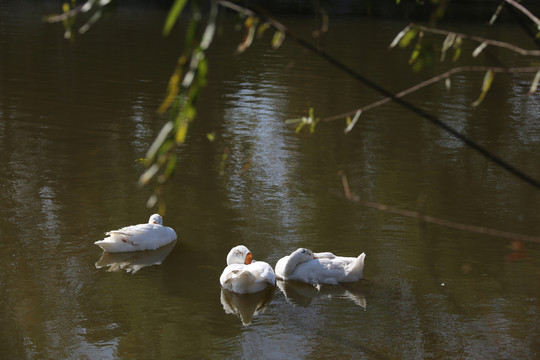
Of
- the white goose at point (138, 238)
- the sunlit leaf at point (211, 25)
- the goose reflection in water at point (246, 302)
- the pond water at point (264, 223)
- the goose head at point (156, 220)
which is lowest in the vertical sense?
the goose reflection in water at point (246, 302)

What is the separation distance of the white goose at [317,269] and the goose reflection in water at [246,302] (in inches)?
11.1

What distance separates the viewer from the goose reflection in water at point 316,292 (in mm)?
6773

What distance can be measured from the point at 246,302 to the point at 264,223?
6.10ft

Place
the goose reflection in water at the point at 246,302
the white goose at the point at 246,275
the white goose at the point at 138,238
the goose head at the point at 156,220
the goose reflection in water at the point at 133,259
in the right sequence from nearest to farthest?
the goose reflection in water at the point at 246,302
the white goose at the point at 246,275
the goose reflection in water at the point at 133,259
the white goose at the point at 138,238
the goose head at the point at 156,220

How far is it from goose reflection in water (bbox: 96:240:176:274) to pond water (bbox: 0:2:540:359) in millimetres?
25

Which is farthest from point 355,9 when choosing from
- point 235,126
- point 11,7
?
point 235,126

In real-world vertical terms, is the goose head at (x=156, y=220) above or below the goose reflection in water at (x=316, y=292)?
above

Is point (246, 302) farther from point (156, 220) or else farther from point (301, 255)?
point (156, 220)

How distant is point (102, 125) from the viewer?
1313 cm

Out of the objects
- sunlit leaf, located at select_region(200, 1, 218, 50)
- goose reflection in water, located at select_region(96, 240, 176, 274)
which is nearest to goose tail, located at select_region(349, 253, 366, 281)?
goose reflection in water, located at select_region(96, 240, 176, 274)

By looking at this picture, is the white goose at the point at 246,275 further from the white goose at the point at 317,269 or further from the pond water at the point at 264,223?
the white goose at the point at 317,269

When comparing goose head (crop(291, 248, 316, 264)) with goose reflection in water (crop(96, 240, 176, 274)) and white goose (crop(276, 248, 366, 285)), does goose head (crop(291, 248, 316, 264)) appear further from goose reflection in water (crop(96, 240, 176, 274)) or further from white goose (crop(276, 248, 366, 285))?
goose reflection in water (crop(96, 240, 176, 274))

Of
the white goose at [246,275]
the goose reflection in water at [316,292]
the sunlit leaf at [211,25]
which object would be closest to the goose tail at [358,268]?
the goose reflection in water at [316,292]

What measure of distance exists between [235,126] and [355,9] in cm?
2929
